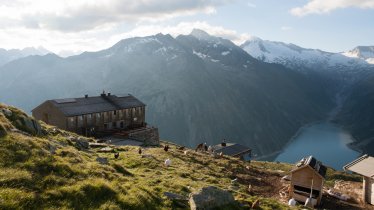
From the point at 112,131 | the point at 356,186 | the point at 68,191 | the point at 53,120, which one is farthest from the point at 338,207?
the point at 53,120

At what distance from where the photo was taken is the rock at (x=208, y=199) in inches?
794

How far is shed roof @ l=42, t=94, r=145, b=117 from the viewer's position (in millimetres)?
76188

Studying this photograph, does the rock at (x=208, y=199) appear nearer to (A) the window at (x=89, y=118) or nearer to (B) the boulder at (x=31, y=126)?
(B) the boulder at (x=31, y=126)

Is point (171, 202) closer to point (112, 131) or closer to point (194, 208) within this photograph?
point (194, 208)

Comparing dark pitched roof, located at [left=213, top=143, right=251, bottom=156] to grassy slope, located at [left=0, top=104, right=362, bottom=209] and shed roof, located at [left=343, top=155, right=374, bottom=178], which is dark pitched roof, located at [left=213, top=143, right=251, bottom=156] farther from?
grassy slope, located at [left=0, top=104, right=362, bottom=209]

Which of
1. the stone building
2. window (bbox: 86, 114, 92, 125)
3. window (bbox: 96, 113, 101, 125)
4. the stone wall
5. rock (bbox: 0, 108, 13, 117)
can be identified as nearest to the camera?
rock (bbox: 0, 108, 13, 117)

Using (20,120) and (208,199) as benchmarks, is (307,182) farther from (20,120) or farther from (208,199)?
(20,120)

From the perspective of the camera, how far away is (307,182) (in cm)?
4031

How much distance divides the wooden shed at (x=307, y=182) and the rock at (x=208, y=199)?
67.3ft

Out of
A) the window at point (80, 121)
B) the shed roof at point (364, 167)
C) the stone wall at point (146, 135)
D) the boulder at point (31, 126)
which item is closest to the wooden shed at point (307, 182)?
the shed roof at point (364, 167)

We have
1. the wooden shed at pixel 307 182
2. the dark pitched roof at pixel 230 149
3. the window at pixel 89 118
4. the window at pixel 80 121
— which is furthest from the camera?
the dark pitched roof at pixel 230 149

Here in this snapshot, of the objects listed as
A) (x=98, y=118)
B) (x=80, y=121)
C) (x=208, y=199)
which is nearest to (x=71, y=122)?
(x=80, y=121)

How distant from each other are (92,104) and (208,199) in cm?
6758

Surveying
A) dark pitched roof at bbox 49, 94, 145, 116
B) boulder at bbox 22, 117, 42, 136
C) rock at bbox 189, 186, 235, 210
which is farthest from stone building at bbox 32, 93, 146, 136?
rock at bbox 189, 186, 235, 210
